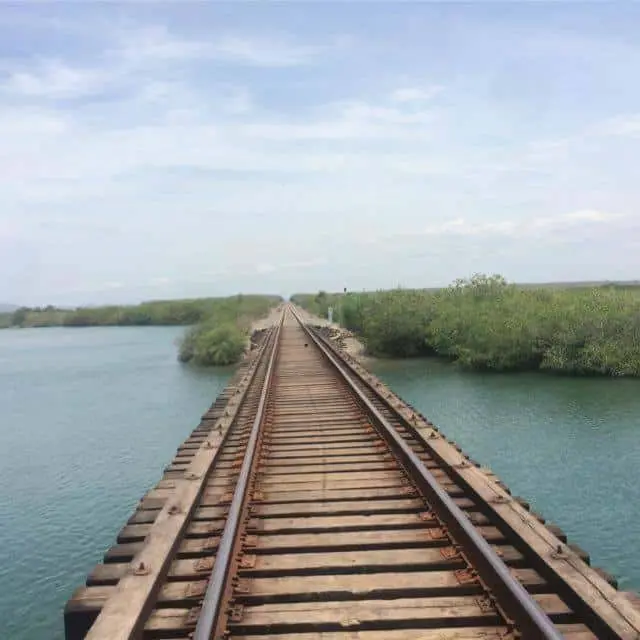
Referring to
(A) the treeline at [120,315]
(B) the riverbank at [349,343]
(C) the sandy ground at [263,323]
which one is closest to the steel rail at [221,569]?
(B) the riverbank at [349,343]

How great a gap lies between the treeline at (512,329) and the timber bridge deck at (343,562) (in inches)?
639

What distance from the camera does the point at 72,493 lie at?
1210 centimetres

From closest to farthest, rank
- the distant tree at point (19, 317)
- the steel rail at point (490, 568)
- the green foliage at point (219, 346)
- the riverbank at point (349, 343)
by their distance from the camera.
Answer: the steel rail at point (490, 568)
the riverbank at point (349, 343)
the green foliage at point (219, 346)
the distant tree at point (19, 317)

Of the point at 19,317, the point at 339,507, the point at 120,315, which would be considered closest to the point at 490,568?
the point at 339,507

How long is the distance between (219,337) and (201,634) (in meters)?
29.0

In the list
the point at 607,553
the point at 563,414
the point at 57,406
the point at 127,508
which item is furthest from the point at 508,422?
the point at 57,406

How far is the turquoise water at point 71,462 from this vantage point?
8227 millimetres

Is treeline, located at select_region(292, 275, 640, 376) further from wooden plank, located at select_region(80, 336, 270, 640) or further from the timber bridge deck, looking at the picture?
wooden plank, located at select_region(80, 336, 270, 640)

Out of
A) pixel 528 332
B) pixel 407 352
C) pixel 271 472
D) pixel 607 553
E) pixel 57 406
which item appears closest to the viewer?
pixel 271 472

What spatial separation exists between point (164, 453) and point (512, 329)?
14.6 m

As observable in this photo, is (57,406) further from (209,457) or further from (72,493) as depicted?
(209,457)

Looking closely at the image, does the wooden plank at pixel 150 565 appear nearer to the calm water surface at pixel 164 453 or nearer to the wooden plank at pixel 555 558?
the calm water surface at pixel 164 453

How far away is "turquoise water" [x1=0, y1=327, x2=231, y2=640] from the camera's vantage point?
324 inches

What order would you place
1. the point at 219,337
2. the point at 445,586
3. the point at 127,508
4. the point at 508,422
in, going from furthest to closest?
the point at 219,337, the point at 508,422, the point at 127,508, the point at 445,586
